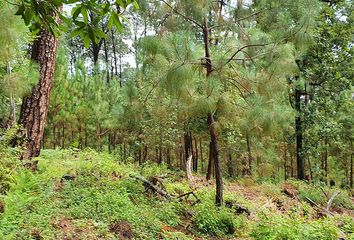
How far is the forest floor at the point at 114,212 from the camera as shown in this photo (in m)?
3.64

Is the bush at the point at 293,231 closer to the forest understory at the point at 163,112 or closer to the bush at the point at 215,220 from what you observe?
the forest understory at the point at 163,112

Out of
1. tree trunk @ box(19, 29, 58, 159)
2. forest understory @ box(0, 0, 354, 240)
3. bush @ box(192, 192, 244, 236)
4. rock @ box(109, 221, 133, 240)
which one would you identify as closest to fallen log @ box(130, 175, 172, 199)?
forest understory @ box(0, 0, 354, 240)

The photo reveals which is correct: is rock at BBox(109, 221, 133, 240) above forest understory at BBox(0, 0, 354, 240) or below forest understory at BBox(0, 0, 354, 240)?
below

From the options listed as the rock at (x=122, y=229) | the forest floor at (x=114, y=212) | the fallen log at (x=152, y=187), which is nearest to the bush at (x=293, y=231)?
the forest floor at (x=114, y=212)

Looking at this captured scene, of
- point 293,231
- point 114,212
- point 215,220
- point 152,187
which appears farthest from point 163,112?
point 293,231

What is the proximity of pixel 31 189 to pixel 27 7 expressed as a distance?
3436mm

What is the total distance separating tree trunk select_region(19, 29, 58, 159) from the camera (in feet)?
16.2

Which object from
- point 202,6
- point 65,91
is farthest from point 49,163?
point 65,91

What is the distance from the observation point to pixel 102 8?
1376mm

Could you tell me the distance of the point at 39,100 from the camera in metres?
5.03

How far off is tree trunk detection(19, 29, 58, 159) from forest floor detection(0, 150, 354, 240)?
343mm

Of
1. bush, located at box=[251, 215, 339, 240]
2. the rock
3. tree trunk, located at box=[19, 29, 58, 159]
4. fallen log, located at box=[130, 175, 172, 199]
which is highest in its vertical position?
tree trunk, located at box=[19, 29, 58, 159]

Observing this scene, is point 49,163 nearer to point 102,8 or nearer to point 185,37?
point 185,37

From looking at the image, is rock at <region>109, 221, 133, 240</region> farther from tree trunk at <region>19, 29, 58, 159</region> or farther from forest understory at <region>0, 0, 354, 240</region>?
tree trunk at <region>19, 29, 58, 159</region>
